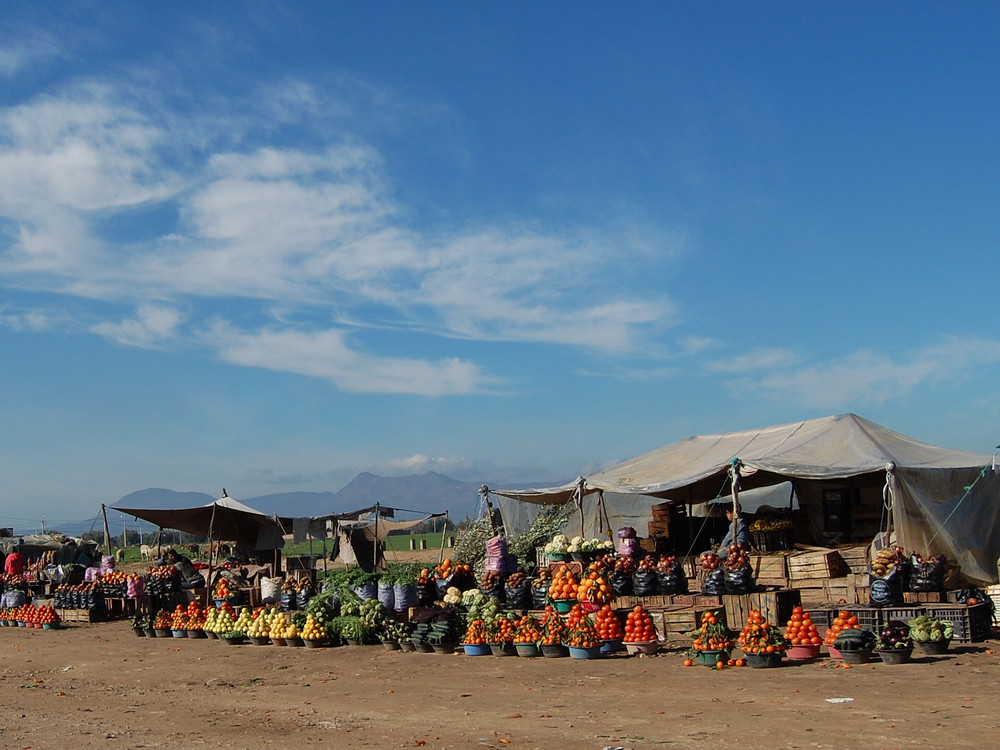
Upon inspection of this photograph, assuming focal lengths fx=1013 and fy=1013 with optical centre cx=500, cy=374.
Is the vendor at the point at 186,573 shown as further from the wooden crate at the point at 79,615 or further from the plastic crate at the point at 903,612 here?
the plastic crate at the point at 903,612

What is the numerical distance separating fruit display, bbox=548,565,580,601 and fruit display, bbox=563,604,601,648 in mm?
1955

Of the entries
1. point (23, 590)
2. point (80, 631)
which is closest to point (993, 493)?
point (80, 631)

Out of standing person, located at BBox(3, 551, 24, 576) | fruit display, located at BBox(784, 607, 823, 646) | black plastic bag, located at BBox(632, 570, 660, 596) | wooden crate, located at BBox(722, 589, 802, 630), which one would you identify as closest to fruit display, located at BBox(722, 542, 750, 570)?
wooden crate, located at BBox(722, 589, 802, 630)

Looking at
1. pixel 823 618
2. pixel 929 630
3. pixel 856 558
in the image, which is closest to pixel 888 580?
pixel 823 618

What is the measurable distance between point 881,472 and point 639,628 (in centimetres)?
577

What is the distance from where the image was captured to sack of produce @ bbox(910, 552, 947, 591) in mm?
13367

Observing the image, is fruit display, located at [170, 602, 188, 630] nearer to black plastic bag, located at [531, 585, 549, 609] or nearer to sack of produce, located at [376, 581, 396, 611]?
sack of produce, located at [376, 581, 396, 611]

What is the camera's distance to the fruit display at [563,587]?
50.3ft

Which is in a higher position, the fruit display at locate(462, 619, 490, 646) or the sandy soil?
the fruit display at locate(462, 619, 490, 646)

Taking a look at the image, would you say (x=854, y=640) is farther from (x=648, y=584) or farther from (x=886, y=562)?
(x=648, y=584)

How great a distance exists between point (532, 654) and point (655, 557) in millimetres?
5898

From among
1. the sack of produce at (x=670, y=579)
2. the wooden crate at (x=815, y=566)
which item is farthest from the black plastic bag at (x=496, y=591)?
the wooden crate at (x=815, y=566)

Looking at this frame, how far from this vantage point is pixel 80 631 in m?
19.8

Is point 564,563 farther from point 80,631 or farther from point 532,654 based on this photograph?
point 80,631
